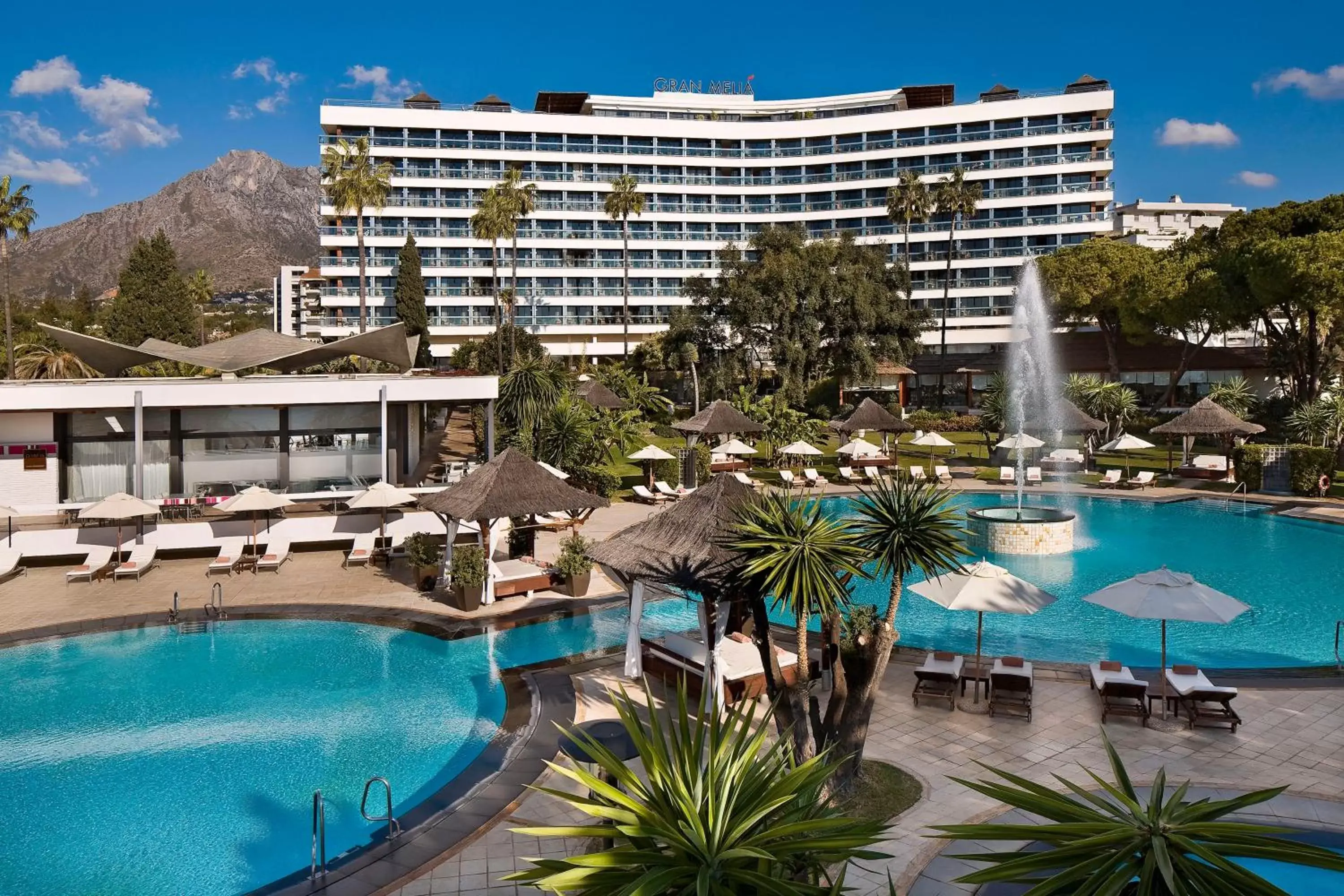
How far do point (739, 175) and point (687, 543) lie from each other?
7076 centimetres

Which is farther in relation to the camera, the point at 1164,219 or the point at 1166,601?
the point at 1164,219

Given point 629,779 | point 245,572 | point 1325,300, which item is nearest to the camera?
point 629,779

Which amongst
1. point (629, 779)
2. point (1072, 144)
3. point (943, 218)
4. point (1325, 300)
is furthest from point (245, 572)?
point (1072, 144)

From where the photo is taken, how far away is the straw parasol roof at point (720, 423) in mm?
34750

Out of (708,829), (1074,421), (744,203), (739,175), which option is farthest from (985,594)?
(739,175)

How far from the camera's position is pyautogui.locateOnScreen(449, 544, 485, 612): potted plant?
18047mm

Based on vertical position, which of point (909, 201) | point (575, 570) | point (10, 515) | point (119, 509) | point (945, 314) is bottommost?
point (575, 570)

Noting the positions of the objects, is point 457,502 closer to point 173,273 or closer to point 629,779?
point 629,779

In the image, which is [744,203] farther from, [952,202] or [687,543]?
[687,543]

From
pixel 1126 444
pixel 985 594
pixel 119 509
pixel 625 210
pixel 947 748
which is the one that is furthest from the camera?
pixel 625 210

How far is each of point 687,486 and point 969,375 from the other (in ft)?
111

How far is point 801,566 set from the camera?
31.2 ft

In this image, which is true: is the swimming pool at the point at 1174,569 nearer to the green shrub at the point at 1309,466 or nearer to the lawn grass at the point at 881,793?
the green shrub at the point at 1309,466

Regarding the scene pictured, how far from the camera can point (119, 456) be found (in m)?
25.3
